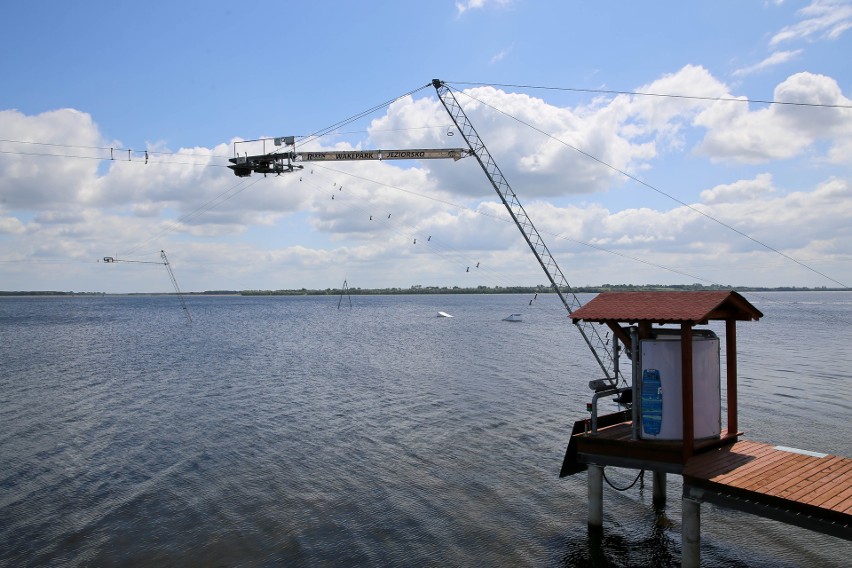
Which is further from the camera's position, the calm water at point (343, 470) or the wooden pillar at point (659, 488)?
the wooden pillar at point (659, 488)

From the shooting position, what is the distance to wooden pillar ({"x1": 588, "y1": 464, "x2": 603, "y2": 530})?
1716cm

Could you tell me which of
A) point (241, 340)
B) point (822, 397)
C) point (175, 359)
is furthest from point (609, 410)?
point (241, 340)

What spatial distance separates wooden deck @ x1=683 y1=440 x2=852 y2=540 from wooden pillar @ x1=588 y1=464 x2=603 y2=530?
275cm

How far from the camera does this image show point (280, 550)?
1666 centimetres

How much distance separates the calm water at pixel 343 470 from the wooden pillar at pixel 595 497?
456mm

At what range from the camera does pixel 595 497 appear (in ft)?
57.4

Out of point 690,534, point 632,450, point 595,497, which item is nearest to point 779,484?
point 690,534

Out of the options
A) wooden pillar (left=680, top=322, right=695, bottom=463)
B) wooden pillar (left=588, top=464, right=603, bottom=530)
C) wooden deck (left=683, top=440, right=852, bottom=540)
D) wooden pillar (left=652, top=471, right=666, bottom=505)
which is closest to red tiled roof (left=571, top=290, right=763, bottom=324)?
wooden pillar (left=680, top=322, right=695, bottom=463)

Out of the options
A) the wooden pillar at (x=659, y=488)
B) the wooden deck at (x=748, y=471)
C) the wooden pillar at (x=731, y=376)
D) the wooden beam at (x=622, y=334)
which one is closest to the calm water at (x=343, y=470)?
the wooden pillar at (x=659, y=488)

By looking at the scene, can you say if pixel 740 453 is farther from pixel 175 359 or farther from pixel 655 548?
pixel 175 359

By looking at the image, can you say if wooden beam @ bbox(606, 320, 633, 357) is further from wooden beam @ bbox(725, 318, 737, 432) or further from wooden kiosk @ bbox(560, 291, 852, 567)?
wooden beam @ bbox(725, 318, 737, 432)

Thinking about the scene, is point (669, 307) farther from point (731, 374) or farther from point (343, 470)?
point (343, 470)

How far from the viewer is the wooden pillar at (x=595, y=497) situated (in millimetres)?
17156

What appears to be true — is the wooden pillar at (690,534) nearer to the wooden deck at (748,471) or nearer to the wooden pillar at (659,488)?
the wooden deck at (748,471)
